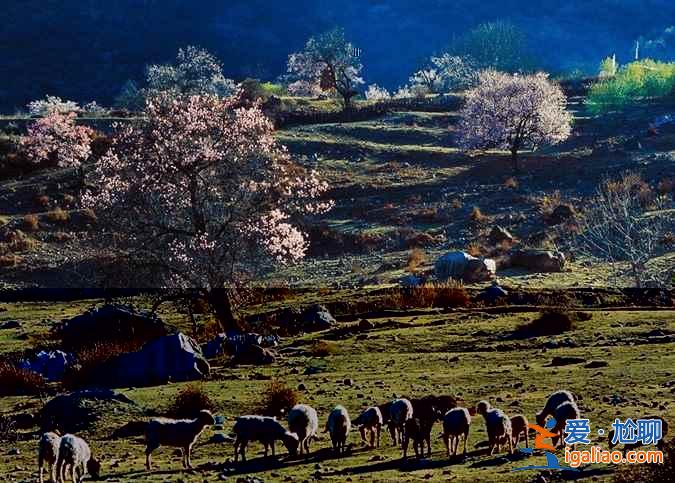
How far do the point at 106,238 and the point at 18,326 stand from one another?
7.52 metres

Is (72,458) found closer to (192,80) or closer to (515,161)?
(515,161)

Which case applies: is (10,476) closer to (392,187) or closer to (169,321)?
(169,321)

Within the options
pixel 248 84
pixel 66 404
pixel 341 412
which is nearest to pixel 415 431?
pixel 341 412

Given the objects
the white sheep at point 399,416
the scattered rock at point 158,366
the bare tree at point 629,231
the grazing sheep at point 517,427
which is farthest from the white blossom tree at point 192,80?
the grazing sheep at point 517,427

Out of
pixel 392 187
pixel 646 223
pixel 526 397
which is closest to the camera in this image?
pixel 526 397

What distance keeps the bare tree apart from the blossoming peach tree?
1738 centimetres

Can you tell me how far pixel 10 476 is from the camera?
48.8 ft

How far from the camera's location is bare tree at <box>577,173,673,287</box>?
46.1 m

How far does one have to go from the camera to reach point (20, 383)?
26.1 meters

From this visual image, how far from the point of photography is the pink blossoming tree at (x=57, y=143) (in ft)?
256

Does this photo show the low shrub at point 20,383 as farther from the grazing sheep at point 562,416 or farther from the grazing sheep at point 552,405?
the grazing sheep at point 562,416

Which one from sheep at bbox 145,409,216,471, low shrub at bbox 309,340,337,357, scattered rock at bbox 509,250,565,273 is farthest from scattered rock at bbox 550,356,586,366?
scattered rock at bbox 509,250,565,273

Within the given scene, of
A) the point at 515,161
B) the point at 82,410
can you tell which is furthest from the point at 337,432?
the point at 515,161

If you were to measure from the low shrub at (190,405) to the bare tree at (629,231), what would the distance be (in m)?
27.3
